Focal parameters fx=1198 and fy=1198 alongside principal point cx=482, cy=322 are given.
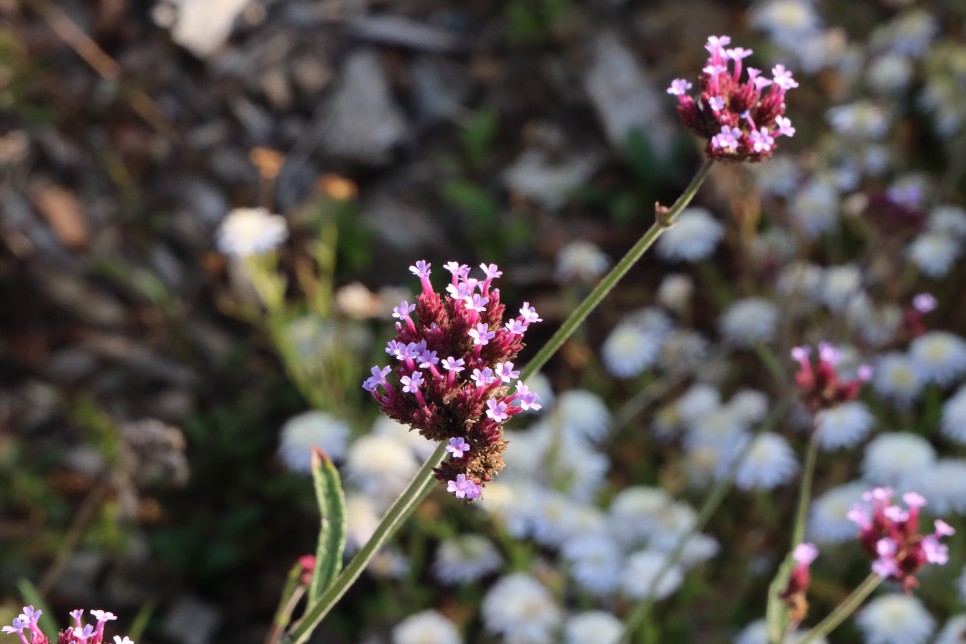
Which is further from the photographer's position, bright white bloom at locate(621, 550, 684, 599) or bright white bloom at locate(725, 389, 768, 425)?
bright white bloom at locate(725, 389, 768, 425)

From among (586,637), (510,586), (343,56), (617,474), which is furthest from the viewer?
(343,56)

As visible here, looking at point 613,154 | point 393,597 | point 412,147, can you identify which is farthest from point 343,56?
point 393,597

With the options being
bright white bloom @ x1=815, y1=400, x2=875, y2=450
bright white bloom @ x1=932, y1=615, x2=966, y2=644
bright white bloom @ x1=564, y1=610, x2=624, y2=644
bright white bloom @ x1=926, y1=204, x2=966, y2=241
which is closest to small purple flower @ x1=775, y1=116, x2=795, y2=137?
bright white bloom @ x1=932, y1=615, x2=966, y2=644

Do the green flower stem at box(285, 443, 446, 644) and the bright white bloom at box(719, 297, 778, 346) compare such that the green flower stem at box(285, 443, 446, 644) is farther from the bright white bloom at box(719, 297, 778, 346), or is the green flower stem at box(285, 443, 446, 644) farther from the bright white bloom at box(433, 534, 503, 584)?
the bright white bloom at box(719, 297, 778, 346)

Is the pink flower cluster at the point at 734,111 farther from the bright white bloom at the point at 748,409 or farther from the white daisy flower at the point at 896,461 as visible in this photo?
the bright white bloom at the point at 748,409

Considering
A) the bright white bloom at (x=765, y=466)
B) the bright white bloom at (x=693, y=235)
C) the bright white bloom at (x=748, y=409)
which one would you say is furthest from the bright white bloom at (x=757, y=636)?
the bright white bloom at (x=693, y=235)

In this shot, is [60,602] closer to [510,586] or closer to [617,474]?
[510,586]

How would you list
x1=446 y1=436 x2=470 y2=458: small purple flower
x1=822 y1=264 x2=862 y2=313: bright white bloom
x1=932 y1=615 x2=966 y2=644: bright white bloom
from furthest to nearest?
x1=822 y1=264 x2=862 y2=313: bright white bloom
x1=932 y1=615 x2=966 y2=644: bright white bloom
x1=446 y1=436 x2=470 y2=458: small purple flower
